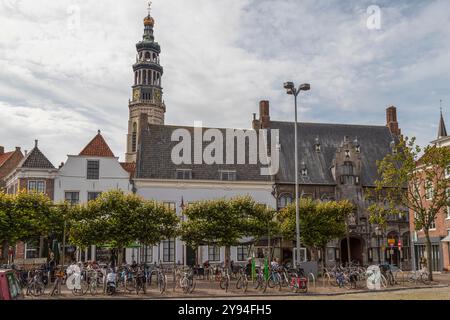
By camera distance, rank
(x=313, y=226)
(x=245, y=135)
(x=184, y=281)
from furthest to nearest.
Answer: (x=245, y=135)
(x=313, y=226)
(x=184, y=281)

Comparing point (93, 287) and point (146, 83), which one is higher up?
point (146, 83)

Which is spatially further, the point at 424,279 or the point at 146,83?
the point at 146,83

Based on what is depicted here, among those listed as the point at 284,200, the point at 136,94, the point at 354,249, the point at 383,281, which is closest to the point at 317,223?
the point at 383,281

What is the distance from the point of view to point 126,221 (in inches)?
1118

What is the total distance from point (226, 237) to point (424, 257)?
19177mm

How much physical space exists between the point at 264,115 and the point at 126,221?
2353cm

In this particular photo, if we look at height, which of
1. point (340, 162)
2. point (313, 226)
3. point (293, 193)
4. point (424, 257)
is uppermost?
point (340, 162)

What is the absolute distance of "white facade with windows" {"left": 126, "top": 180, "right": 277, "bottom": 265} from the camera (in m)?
39.5

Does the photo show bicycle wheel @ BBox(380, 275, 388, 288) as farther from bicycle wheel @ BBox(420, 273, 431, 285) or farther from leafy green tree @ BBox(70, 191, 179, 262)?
leafy green tree @ BBox(70, 191, 179, 262)

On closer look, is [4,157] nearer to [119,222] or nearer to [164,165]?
[164,165]

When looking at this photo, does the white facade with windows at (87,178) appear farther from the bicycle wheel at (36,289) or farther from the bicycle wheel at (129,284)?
the bicycle wheel at (36,289)
